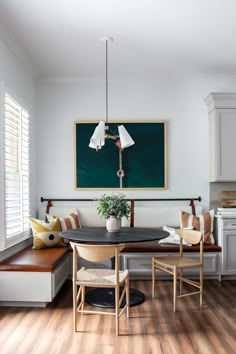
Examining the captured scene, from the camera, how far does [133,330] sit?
2828 mm

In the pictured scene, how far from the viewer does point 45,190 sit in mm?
4977

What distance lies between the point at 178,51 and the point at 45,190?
2598mm

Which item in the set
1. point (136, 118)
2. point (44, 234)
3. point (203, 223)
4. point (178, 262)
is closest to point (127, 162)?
point (136, 118)

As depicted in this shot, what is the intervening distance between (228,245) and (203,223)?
41 centimetres

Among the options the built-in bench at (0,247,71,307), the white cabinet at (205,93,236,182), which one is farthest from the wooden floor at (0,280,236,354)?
the white cabinet at (205,93,236,182)

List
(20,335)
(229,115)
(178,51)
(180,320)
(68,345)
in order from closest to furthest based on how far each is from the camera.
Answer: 1. (68,345)
2. (20,335)
3. (180,320)
4. (178,51)
5. (229,115)

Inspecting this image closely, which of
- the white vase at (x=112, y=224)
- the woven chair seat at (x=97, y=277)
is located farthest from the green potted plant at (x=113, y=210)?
the woven chair seat at (x=97, y=277)

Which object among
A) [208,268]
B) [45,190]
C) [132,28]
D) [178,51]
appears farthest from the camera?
[45,190]

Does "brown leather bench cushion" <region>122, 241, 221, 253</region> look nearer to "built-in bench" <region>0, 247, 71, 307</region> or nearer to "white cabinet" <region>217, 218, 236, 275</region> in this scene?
"white cabinet" <region>217, 218, 236, 275</region>

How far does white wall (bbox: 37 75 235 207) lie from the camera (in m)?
4.98

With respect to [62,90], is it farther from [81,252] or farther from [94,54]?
[81,252]

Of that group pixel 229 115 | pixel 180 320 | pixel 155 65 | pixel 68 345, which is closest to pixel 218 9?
pixel 155 65

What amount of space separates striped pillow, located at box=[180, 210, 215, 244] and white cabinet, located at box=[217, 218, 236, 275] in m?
0.17

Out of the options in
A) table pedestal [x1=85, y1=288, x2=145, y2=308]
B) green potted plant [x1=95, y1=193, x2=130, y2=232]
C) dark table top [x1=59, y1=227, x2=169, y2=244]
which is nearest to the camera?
dark table top [x1=59, y1=227, x2=169, y2=244]
